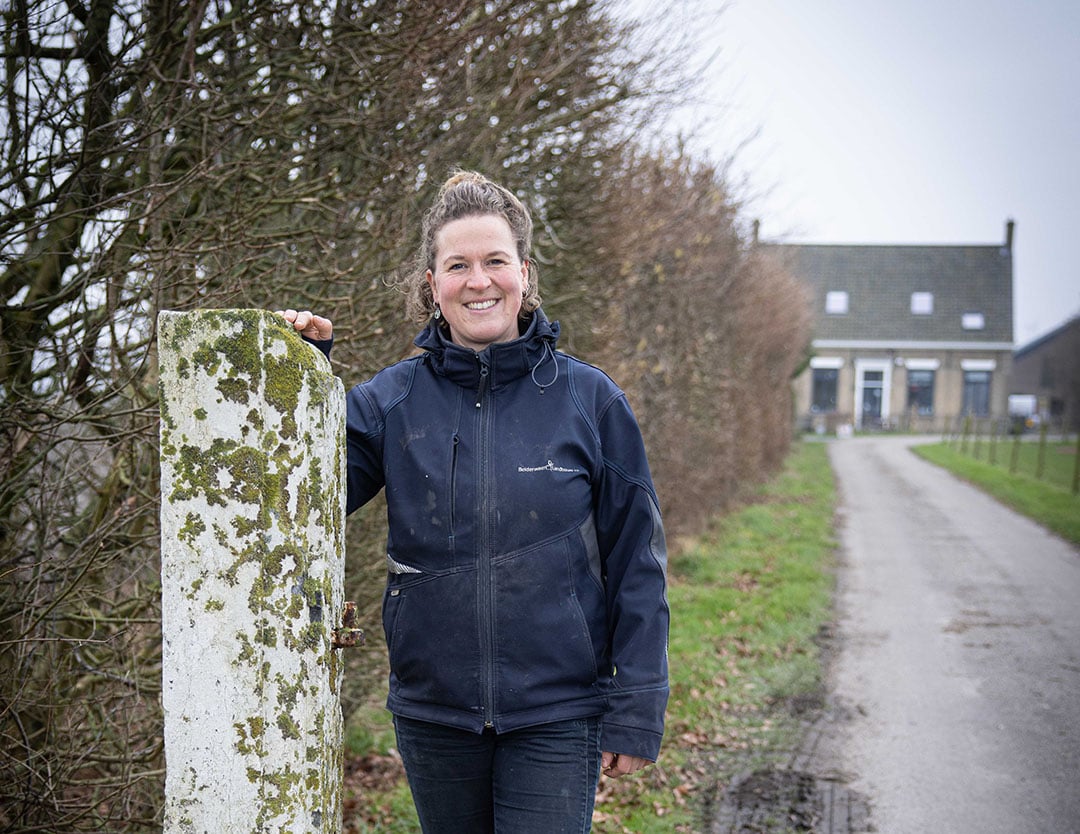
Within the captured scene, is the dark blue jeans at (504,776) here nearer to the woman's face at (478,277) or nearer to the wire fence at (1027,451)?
the woman's face at (478,277)

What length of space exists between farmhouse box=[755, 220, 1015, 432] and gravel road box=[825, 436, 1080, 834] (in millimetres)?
33173

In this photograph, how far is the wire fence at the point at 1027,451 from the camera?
19.2 metres

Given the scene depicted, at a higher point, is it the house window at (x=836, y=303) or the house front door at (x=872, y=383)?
the house window at (x=836, y=303)

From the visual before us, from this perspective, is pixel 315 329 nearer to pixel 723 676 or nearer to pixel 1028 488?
pixel 723 676

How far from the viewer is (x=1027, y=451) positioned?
3047 centimetres

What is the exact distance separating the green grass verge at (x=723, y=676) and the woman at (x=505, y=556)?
2325 millimetres

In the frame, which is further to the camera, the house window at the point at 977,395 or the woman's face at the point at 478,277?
the house window at the point at 977,395

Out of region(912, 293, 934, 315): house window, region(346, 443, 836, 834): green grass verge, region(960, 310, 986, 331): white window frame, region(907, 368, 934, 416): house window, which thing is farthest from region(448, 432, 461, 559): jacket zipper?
region(960, 310, 986, 331): white window frame

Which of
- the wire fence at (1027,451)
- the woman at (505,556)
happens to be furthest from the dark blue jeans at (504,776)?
the wire fence at (1027,451)

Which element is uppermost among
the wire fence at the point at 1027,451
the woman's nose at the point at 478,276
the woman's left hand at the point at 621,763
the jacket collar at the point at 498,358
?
the woman's nose at the point at 478,276

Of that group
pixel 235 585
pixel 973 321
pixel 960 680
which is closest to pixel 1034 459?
pixel 973 321

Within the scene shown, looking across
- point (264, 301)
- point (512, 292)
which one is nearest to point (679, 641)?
point (264, 301)

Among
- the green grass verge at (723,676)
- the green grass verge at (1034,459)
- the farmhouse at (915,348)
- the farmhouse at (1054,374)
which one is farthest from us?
the farmhouse at (915,348)

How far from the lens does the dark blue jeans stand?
222 centimetres
